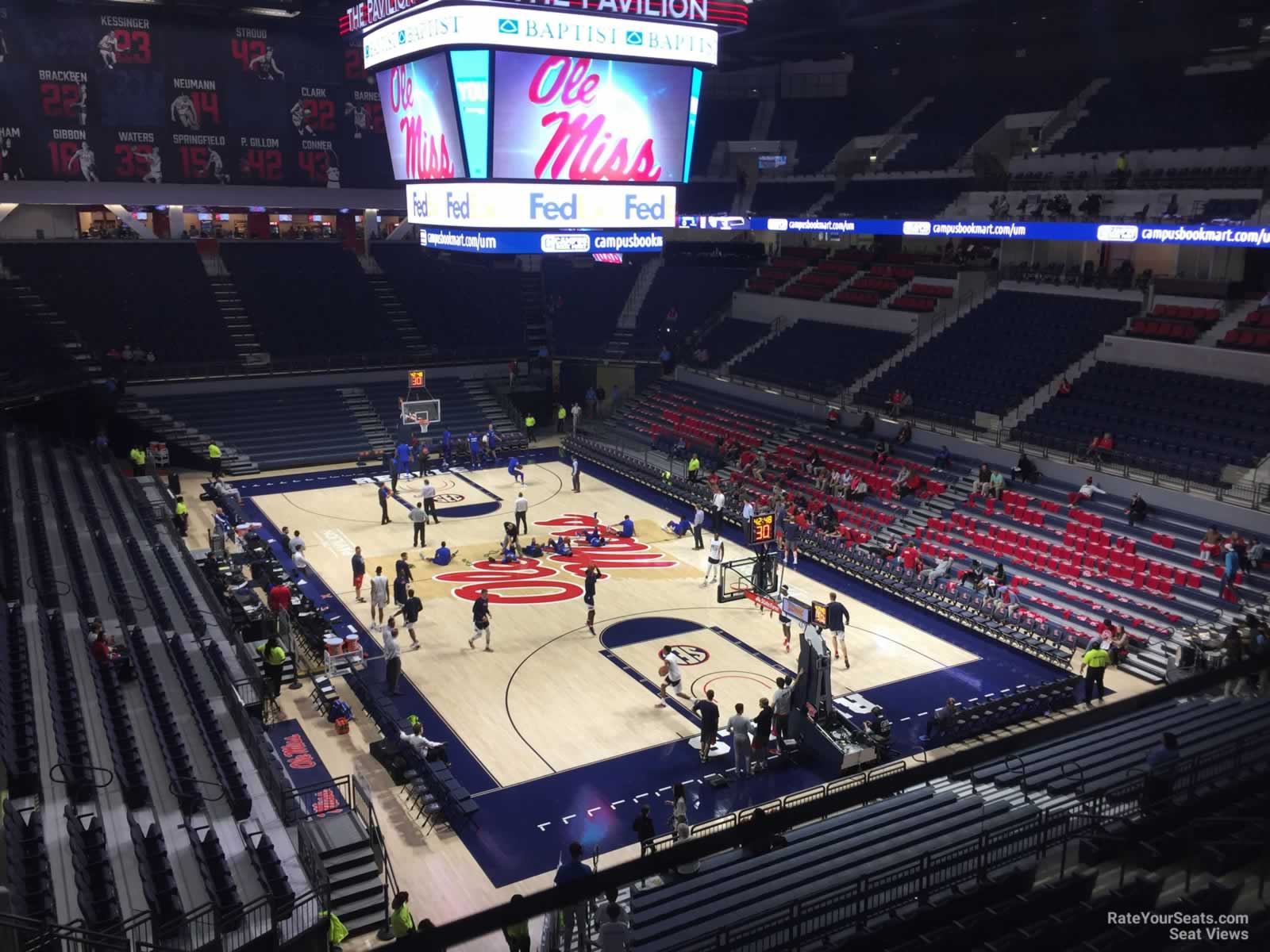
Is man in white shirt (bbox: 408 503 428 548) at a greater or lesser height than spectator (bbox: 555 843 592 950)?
lesser

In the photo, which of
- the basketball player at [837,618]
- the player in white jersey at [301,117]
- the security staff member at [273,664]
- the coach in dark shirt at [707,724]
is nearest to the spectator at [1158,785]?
the coach in dark shirt at [707,724]

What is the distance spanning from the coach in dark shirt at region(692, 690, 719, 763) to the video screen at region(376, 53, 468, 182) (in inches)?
389

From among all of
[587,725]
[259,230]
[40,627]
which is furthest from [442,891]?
[259,230]

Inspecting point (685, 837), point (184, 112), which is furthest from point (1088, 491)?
point (184, 112)

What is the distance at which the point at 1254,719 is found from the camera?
12.9 meters

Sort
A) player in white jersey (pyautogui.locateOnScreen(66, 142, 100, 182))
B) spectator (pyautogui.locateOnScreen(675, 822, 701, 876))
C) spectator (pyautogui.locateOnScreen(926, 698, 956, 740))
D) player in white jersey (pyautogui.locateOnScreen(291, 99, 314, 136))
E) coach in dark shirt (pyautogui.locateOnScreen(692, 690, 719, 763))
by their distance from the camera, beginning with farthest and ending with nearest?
1. player in white jersey (pyautogui.locateOnScreen(291, 99, 314, 136))
2. player in white jersey (pyautogui.locateOnScreen(66, 142, 100, 182))
3. spectator (pyautogui.locateOnScreen(926, 698, 956, 740))
4. coach in dark shirt (pyautogui.locateOnScreen(692, 690, 719, 763))
5. spectator (pyautogui.locateOnScreen(675, 822, 701, 876))

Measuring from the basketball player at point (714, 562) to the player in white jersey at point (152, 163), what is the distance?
76.9ft

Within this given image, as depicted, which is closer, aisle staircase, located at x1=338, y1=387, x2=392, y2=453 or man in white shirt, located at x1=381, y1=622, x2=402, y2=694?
man in white shirt, located at x1=381, y1=622, x2=402, y2=694

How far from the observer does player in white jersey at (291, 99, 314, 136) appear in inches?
1464

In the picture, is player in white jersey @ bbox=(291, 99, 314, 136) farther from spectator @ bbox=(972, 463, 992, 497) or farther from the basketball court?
spectator @ bbox=(972, 463, 992, 497)

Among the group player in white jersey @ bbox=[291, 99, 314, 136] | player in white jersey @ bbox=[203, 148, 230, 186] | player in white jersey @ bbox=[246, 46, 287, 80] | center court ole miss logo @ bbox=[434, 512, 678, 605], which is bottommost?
center court ole miss logo @ bbox=[434, 512, 678, 605]

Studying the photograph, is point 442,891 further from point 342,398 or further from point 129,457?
point 342,398

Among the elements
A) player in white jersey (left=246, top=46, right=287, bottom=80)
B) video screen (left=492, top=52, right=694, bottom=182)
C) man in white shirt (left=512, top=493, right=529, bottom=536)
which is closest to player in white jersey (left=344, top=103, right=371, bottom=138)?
player in white jersey (left=246, top=46, right=287, bottom=80)

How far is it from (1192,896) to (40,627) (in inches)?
617
